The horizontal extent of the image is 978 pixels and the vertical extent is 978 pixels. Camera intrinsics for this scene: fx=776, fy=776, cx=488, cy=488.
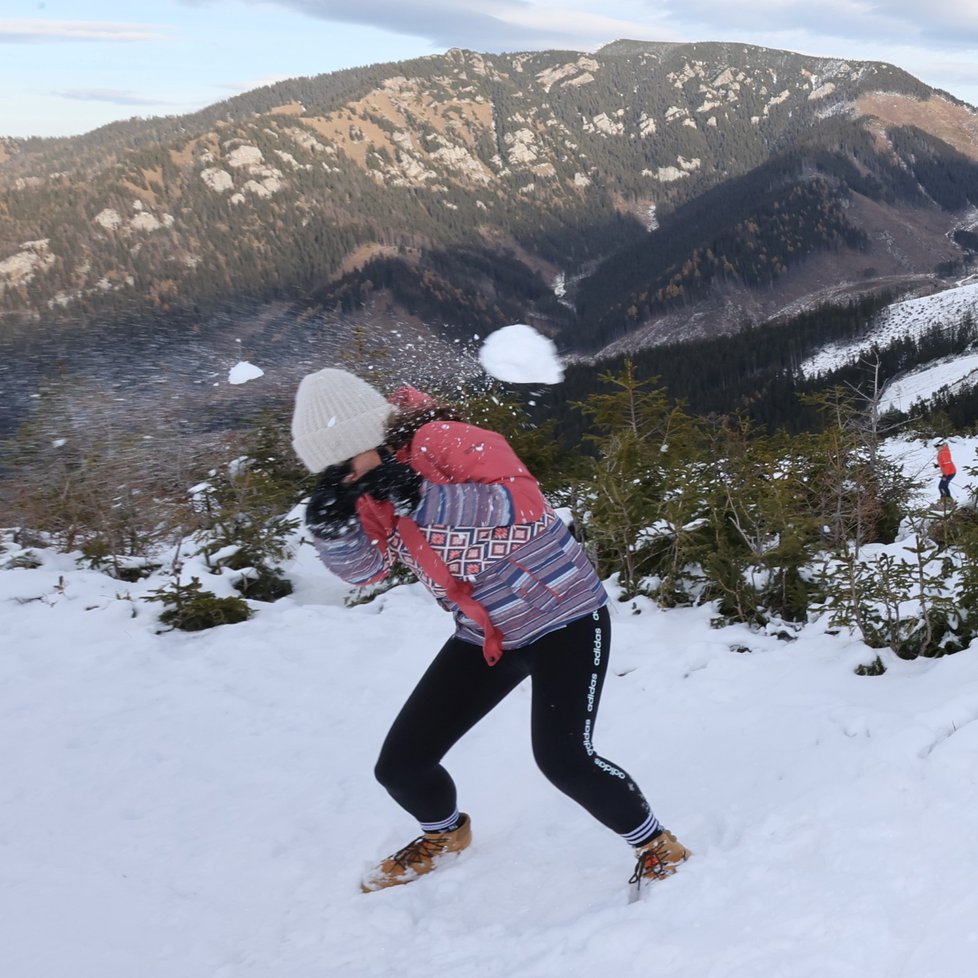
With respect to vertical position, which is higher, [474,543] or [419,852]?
[474,543]

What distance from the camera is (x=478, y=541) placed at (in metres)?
2.32

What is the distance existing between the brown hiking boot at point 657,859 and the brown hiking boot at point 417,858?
→ 76 centimetres

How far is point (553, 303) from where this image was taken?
146625 mm

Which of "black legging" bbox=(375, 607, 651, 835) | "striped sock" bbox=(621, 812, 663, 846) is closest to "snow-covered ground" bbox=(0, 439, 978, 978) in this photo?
"striped sock" bbox=(621, 812, 663, 846)

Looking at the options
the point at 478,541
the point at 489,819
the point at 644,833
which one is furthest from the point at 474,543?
the point at 489,819

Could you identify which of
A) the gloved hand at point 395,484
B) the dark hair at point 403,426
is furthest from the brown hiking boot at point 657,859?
the dark hair at point 403,426

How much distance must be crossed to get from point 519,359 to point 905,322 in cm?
12070

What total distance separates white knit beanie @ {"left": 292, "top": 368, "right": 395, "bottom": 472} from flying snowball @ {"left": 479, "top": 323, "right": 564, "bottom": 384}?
2.28m

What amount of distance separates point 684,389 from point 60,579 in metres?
84.4

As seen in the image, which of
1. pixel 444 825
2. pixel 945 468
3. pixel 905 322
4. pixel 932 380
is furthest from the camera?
pixel 905 322

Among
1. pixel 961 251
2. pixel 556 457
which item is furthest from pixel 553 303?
pixel 556 457

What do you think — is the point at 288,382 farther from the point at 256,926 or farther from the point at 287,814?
the point at 256,926

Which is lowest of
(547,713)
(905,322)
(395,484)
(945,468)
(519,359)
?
(945,468)

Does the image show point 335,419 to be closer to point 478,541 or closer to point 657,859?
point 478,541
